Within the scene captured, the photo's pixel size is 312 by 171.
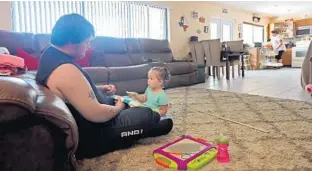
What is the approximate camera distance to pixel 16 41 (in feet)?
9.41

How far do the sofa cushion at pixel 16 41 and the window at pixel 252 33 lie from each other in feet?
26.0

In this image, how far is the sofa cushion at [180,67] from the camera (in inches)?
161

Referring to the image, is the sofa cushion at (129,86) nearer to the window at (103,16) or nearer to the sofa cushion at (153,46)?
the sofa cushion at (153,46)

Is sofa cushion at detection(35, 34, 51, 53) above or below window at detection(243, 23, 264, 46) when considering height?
below

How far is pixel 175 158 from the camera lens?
45.3 inches

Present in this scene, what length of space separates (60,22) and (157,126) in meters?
0.84

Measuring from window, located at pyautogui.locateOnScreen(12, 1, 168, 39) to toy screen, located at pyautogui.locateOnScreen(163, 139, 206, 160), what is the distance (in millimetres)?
3593

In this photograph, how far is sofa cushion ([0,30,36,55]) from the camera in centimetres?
277

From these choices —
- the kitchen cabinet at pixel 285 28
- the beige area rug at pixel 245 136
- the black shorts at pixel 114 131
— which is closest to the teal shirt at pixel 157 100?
the beige area rug at pixel 245 136

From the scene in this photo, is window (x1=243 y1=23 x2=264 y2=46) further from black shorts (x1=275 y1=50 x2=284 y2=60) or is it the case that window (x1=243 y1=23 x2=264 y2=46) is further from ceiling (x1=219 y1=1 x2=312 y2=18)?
black shorts (x1=275 y1=50 x2=284 y2=60)

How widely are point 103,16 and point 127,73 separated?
6.62 ft

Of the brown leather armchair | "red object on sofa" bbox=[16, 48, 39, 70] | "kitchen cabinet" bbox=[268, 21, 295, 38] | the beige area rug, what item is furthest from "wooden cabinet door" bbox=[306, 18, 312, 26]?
the brown leather armchair

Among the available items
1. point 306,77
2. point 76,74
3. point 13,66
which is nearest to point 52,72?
point 76,74

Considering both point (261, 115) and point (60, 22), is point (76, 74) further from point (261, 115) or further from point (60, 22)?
point (261, 115)
